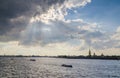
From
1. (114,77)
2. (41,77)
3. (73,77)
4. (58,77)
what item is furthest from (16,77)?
(114,77)

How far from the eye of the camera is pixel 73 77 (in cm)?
8894

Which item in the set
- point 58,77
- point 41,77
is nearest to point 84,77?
point 58,77

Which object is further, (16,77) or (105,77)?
(105,77)

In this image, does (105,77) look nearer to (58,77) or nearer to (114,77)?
(114,77)

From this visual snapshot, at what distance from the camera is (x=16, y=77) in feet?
277

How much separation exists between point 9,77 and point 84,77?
29370 mm

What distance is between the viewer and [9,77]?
83.4 m

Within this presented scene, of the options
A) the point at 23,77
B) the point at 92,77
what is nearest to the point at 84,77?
the point at 92,77

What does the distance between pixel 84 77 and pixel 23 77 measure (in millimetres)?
24268

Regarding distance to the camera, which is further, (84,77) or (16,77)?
(84,77)

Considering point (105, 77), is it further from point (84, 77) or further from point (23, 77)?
point (23, 77)

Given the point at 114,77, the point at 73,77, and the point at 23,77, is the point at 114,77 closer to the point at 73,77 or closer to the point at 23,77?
the point at 73,77

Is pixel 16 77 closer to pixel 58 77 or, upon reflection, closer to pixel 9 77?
pixel 9 77

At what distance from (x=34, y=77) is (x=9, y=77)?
9260 millimetres
